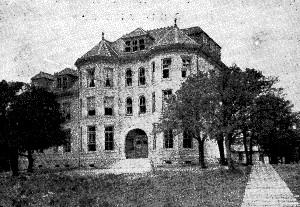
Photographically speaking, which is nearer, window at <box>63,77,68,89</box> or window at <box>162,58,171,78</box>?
window at <box>162,58,171,78</box>

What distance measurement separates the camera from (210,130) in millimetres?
24875

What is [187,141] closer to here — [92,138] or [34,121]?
[92,138]

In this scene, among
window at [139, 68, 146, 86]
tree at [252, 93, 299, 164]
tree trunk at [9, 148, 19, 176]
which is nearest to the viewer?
tree at [252, 93, 299, 164]

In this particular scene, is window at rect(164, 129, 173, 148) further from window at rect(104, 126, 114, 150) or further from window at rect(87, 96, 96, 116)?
window at rect(87, 96, 96, 116)

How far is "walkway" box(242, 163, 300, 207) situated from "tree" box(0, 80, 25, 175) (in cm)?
1777

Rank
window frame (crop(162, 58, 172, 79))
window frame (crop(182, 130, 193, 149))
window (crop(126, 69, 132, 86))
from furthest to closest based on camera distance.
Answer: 1. window (crop(126, 69, 132, 86))
2. window frame (crop(162, 58, 172, 79))
3. window frame (crop(182, 130, 193, 149))

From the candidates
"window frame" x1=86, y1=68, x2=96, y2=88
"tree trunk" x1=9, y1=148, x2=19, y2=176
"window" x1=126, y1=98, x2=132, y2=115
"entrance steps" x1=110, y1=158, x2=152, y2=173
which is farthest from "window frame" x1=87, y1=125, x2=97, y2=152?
"tree trunk" x1=9, y1=148, x2=19, y2=176

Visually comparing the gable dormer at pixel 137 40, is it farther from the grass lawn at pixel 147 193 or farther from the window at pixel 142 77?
the grass lawn at pixel 147 193

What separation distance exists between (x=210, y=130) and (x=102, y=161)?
1537 cm

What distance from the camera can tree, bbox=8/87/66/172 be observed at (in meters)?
29.5

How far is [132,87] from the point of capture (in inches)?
1510

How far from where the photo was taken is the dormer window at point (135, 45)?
38938 mm

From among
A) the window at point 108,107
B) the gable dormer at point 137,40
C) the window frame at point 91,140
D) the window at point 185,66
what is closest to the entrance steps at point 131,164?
the window frame at point 91,140

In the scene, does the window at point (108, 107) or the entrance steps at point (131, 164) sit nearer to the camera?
the entrance steps at point (131, 164)
